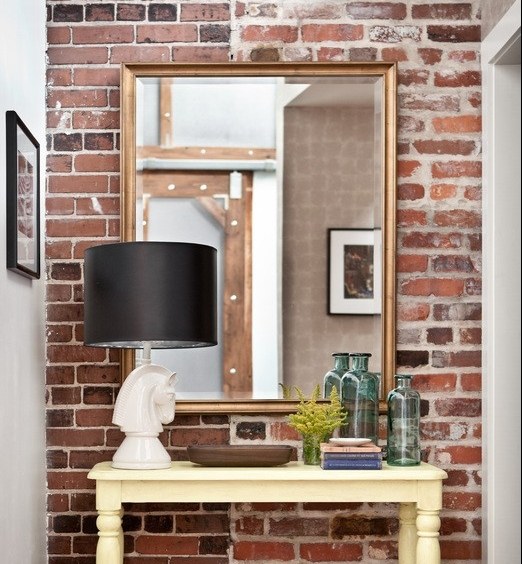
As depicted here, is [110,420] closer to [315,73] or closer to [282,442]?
[282,442]

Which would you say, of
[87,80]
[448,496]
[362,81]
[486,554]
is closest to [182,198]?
[87,80]

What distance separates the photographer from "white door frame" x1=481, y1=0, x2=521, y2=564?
322 centimetres

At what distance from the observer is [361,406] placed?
319cm

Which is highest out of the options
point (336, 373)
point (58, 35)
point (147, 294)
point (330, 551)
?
point (58, 35)

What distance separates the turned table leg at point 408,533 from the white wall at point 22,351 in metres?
1.17

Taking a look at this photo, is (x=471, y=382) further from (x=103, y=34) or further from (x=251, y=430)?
(x=103, y=34)

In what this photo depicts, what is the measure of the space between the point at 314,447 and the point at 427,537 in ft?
1.46

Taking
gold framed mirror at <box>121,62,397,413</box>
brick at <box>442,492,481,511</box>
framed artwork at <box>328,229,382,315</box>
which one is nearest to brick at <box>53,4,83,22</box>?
gold framed mirror at <box>121,62,397,413</box>

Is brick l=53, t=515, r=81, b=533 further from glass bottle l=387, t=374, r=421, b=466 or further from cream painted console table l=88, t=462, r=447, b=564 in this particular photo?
glass bottle l=387, t=374, r=421, b=466

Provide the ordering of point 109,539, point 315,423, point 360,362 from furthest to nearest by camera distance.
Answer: point 360,362
point 315,423
point 109,539

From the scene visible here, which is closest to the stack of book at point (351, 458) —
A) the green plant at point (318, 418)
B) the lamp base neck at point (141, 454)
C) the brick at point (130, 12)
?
the green plant at point (318, 418)

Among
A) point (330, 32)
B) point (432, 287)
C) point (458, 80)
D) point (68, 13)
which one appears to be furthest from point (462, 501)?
point (68, 13)

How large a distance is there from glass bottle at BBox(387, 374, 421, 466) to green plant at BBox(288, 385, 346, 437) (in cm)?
16

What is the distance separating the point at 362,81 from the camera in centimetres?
338
